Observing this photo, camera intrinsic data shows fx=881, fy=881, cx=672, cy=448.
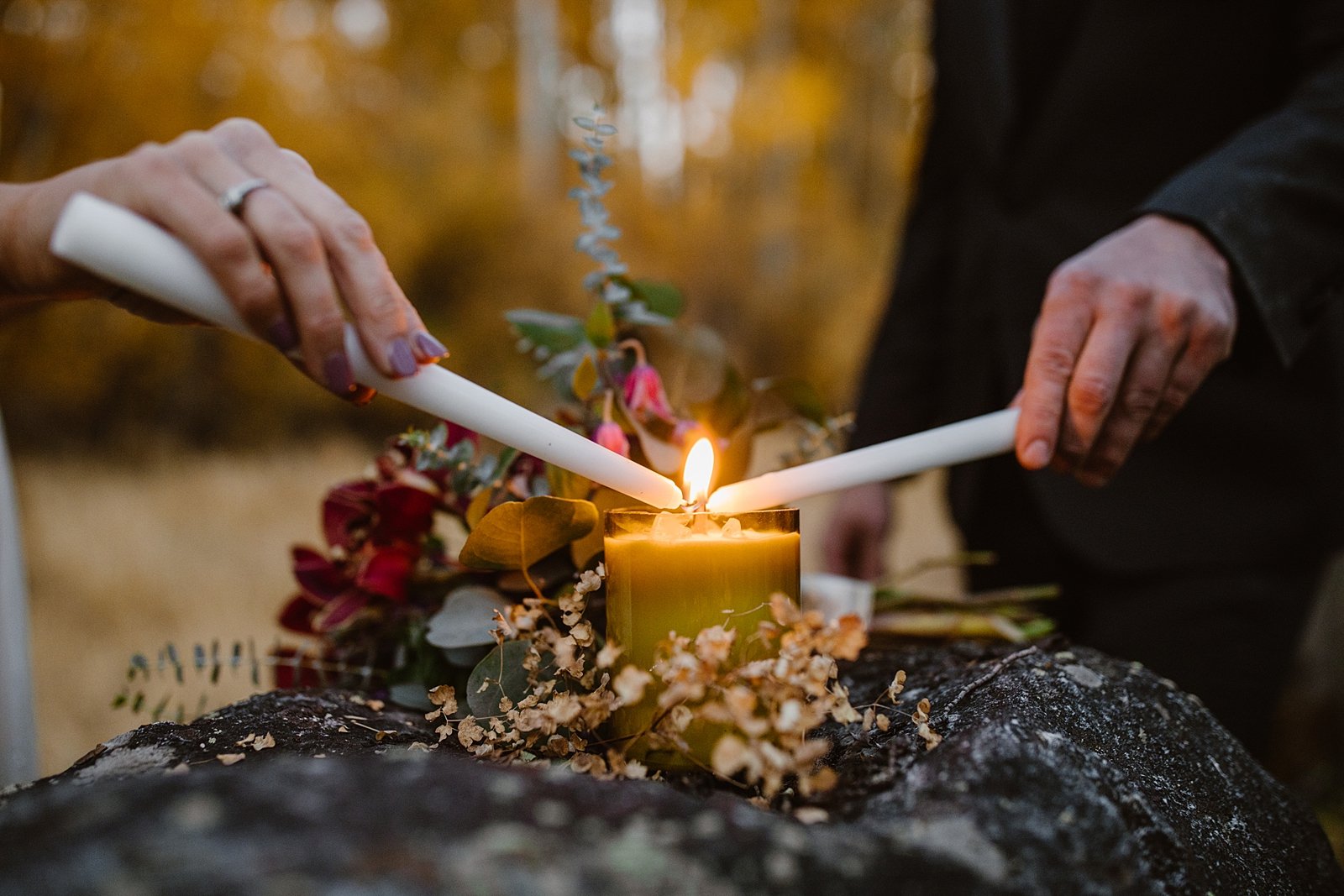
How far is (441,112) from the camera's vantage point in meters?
7.26

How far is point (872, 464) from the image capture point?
814 mm

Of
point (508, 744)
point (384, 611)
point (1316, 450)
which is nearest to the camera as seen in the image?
point (508, 744)

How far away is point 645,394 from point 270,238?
1.36 ft

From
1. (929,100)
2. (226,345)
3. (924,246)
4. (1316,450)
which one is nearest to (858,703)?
(1316,450)

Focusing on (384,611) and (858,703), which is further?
(384,611)

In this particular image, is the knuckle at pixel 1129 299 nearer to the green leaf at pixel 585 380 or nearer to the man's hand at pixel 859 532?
the green leaf at pixel 585 380

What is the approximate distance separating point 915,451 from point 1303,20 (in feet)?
3.67

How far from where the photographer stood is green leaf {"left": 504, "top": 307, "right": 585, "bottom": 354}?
97cm

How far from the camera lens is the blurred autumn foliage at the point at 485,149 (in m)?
4.86

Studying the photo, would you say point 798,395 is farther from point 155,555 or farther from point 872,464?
point 155,555

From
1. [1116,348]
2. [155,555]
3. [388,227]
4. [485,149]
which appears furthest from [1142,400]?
[485,149]

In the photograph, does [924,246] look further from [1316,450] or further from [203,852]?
[203,852]

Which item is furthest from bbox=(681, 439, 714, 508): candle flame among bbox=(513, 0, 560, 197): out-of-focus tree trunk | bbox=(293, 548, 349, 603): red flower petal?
bbox=(513, 0, 560, 197): out-of-focus tree trunk

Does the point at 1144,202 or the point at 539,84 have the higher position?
the point at 539,84
